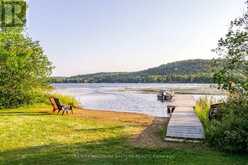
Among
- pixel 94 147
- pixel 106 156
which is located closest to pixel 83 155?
pixel 106 156

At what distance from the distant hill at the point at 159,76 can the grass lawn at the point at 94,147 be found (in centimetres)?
9089

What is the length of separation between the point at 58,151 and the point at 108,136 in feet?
9.74

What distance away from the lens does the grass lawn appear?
29.7 ft

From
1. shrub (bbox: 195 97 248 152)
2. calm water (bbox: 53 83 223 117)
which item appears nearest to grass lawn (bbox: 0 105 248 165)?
shrub (bbox: 195 97 248 152)

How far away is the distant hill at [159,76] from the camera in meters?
124

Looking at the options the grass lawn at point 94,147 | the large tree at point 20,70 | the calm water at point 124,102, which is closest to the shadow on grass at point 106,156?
the grass lawn at point 94,147

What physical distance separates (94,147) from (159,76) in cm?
13495

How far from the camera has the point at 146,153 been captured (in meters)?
9.93

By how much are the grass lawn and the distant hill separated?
90.9 m

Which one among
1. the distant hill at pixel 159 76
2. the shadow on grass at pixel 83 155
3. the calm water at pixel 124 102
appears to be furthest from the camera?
the distant hill at pixel 159 76

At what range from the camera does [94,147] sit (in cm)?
1054

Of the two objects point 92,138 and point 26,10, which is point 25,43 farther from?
point 92,138

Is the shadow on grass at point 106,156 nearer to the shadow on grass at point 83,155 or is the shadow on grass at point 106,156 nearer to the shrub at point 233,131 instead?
the shadow on grass at point 83,155

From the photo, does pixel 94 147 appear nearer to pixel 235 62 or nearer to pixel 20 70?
pixel 235 62
